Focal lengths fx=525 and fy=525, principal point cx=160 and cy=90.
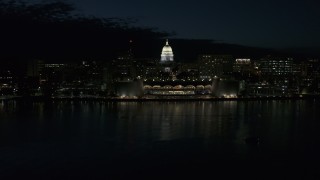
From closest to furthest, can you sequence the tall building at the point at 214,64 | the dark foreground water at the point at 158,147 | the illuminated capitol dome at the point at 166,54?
the dark foreground water at the point at 158,147 < the illuminated capitol dome at the point at 166,54 < the tall building at the point at 214,64

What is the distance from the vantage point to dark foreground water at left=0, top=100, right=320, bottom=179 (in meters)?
6.92

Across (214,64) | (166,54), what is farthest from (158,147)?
(214,64)

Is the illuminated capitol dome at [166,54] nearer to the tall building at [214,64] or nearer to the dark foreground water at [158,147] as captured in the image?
the tall building at [214,64]

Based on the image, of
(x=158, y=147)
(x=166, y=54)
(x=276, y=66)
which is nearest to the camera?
(x=158, y=147)

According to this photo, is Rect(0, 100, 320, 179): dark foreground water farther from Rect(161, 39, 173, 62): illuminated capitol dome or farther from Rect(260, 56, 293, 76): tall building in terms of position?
Rect(260, 56, 293, 76): tall building

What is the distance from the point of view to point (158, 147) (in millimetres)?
8562

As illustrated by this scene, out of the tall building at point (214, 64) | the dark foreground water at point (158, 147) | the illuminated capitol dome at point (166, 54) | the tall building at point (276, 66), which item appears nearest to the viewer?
the dark foreground water at point (158, 147)

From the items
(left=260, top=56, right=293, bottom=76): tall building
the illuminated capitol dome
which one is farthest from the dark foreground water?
(left=260, top=56, right=293, bottom=76): tall building

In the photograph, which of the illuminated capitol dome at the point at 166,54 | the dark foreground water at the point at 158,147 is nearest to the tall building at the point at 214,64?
the illuminated capitol dome at the point at 166,54

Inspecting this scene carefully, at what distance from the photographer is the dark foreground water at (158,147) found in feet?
22.7

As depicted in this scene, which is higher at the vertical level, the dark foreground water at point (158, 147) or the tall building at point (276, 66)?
the tall building at point (276, 66)

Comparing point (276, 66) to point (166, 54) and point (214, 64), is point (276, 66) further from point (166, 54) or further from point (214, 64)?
point (166, 54)

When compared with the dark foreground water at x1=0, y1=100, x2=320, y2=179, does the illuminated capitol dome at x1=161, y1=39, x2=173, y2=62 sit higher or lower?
higher

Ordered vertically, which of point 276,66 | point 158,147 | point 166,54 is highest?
point 166,54
